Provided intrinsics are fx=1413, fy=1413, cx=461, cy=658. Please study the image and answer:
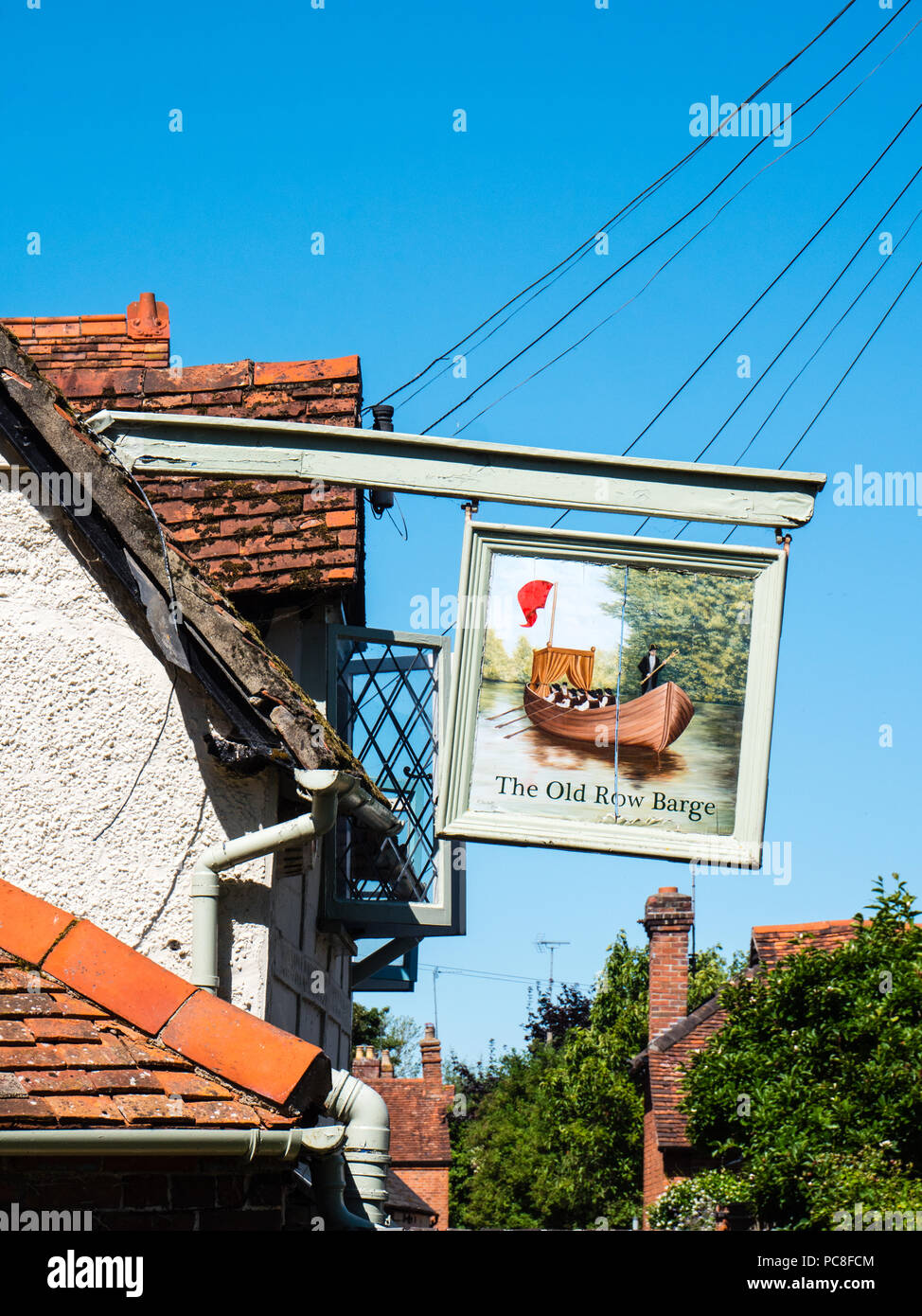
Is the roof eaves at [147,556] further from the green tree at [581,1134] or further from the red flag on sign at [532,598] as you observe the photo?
the green tree at [581,1134]

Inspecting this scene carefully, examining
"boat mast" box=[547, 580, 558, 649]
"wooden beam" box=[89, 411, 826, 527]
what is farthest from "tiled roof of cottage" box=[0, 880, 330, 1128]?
"wooden beam" box=[89, 411, 826, 527]

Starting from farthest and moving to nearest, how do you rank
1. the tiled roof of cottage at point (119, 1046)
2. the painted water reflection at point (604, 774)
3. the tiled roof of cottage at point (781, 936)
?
the tiled roof of cottage at point (781, 936) → the painted water reflection at point (604, 774) → the tiled roof of cottage at point (119, 1046)

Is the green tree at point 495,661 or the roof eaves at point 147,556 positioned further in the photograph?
the roof eaves at point 147,556

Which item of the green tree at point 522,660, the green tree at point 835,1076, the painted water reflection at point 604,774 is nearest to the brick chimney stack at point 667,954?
the green tree at point 835,1076

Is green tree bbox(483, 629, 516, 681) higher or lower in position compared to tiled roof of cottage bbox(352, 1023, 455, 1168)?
higher

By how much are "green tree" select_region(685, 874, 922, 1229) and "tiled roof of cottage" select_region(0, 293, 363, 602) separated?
5782 millimetres

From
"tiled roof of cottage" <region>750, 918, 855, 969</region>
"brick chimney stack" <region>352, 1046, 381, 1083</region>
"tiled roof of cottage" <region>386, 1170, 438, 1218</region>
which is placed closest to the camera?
"tiled roof of cottage" <region>750, 918, 855, 969</region>

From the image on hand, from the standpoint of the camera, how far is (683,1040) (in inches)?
941

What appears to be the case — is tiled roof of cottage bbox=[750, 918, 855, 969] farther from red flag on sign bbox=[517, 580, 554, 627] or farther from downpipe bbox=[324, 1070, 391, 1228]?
red flag on sign bbox=[517, 580, 554, 627]

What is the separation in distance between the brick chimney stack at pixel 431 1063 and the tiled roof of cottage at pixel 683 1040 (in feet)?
41.2

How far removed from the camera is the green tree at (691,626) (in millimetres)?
5793

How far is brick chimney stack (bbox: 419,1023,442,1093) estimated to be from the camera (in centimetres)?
3684

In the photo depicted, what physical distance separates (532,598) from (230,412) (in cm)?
479
